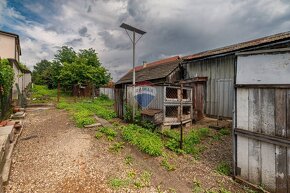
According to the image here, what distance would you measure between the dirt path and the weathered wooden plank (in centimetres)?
47

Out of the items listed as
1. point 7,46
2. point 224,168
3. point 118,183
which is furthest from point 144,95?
point 7,46

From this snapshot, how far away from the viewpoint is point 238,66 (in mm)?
3969

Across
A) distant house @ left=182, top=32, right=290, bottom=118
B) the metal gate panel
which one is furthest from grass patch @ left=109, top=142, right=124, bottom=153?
distant house @ left=182, top=32, right=290, bottom=118

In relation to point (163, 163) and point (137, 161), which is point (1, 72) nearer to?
point (137, 161)

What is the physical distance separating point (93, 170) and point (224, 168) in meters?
3.59

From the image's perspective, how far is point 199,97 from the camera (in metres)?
10.7

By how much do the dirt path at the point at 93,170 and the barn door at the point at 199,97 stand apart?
5.22 metres

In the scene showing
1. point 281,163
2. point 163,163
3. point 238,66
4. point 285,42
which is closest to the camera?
point 281,163

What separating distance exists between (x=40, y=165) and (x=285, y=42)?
36.4ft

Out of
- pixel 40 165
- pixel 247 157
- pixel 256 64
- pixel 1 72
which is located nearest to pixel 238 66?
pixel 256 64

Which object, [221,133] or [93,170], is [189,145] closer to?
[221,133]

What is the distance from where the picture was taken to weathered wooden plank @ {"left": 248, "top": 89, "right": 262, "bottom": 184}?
3662mm

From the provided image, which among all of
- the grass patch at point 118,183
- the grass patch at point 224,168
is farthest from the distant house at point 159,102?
the grass patch at point 118,183

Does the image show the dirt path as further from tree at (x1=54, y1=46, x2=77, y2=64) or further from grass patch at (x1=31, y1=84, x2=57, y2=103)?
tree at (x1=54, y1=46, x2=77, y2=64)
